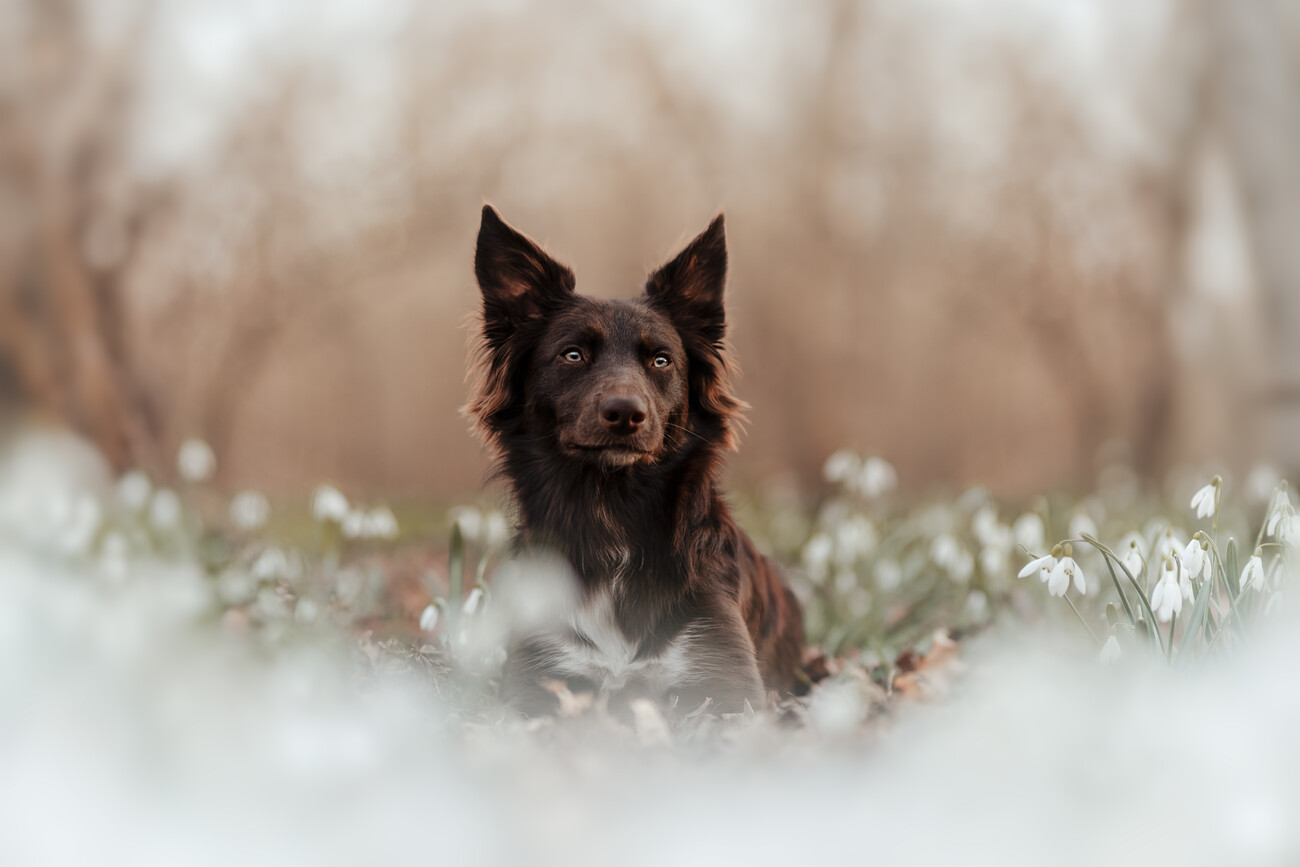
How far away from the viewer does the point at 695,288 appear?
3.41 meters

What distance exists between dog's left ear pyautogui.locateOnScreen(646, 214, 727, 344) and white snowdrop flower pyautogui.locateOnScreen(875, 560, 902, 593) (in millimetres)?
1901

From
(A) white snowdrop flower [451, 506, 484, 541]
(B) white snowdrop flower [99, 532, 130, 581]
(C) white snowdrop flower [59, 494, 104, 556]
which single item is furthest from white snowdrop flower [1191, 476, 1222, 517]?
(C) white snowdrop flower [59, 494, 104, 556]

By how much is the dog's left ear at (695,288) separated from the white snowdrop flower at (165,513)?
3070 millimetres

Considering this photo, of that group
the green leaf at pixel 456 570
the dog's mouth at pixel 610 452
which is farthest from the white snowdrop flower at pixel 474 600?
the dog's mouth at pixel 610 452

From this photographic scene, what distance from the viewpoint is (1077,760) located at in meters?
2.34

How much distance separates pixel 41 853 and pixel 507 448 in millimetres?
1768

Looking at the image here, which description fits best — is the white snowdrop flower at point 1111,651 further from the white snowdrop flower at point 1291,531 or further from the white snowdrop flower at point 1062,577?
the white snowdrop flower at point 1291,531

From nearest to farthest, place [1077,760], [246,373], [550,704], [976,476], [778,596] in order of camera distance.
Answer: [1077,760] < [550,704] < [778,596] < [246,373] < [976,476]

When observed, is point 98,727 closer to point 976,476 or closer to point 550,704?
point 550,704

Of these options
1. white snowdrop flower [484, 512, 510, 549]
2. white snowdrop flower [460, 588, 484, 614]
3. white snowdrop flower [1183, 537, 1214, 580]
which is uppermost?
white snowdrop flower [484, 512, 510, 549]

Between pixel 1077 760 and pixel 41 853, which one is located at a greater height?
pixel 41 853

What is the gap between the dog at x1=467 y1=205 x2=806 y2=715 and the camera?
301cm

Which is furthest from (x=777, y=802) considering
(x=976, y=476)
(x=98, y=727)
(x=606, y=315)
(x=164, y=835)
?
(x=976, y=476)

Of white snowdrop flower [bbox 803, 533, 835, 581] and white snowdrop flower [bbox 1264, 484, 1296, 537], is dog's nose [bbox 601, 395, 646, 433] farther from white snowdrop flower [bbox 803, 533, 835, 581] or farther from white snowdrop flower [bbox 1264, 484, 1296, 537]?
white snowdrop flower [bbox 803, 533, 835, 581]
